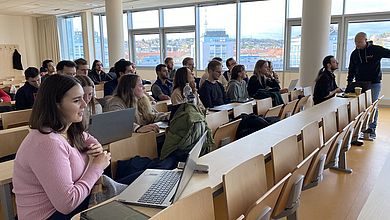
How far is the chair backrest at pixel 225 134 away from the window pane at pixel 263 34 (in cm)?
641

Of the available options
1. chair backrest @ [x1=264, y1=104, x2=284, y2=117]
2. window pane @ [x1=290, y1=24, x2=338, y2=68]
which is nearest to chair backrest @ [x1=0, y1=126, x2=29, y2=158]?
chair backrest @ [x1=264, y1=104, x2=284, y2=117]

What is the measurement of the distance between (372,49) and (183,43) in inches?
264

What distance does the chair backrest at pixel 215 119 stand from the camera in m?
3.06

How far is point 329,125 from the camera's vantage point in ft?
10.5

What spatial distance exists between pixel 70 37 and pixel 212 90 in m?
10.1

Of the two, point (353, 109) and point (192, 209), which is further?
point (353, 109)

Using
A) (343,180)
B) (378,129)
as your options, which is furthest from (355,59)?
(343,180)

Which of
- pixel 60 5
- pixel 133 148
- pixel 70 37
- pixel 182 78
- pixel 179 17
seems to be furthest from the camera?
pixel 70 37

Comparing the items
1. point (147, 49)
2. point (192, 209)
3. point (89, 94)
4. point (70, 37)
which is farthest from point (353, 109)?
point (70, 37)

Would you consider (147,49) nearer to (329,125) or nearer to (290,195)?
(329,125)

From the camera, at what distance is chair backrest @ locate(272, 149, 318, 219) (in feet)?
5.89

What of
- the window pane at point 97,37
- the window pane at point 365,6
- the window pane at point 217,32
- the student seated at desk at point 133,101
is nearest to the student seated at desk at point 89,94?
the student seated at desk at point 133,101

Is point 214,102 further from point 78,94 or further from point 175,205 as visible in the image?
point 175,205

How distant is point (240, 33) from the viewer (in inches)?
376
